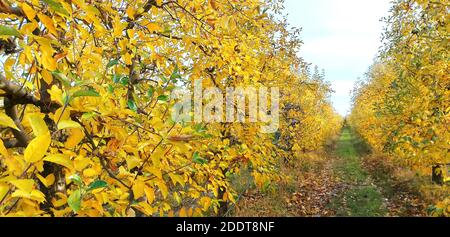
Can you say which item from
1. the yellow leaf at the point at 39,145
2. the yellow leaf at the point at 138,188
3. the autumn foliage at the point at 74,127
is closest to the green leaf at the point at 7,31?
the autumn foliage at the point at 74,127

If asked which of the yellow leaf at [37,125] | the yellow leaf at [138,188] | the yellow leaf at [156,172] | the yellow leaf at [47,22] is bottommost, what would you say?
the yellow leaf at [138,188]

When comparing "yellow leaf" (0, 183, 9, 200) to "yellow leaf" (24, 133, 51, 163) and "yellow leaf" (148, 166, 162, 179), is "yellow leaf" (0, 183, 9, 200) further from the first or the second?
"yellow leaf" (148, 166, 162, 179)

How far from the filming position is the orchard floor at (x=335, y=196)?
1002 cm

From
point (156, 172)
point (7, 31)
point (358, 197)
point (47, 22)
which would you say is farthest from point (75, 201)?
point (358, 197)

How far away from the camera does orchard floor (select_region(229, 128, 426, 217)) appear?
10.0 metres

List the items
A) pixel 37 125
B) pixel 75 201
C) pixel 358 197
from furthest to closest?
1. pixel 358 197
2. pixel 75 201
3. pixel 37 125

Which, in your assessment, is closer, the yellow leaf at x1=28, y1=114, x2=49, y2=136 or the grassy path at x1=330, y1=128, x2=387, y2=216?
the yellow leaf at x1=28, y1=114, x2=49, y2=136

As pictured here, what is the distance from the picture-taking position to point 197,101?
517cm

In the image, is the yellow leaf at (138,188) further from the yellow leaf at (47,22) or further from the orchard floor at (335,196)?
the orchard floor at (335,196)

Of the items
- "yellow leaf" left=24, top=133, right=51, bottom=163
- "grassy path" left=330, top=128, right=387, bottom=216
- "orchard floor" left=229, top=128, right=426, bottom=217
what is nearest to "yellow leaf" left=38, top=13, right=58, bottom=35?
"yellow leaf" left=24, top=133, right=51, bottom=163

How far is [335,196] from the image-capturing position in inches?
477

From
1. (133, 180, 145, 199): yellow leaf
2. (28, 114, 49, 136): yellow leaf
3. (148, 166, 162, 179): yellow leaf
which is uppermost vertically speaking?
(28, 114, 49, 136): yellow leaf

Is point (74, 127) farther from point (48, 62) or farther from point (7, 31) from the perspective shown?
point (7, 31)

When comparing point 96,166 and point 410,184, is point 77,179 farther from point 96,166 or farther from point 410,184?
point 410,184
